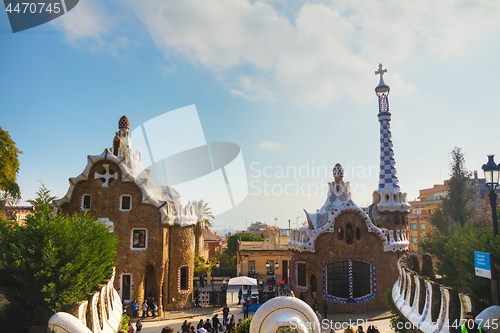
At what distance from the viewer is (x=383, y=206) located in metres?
25.0

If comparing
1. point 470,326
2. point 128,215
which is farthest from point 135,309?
point 470,326

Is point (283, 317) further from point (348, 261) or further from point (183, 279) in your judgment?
point (183, 279)

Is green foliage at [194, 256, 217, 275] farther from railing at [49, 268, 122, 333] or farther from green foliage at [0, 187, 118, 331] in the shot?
green foliage at [0, 187, 118, 331]

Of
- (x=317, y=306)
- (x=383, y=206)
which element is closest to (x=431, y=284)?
(x=317, y=306)

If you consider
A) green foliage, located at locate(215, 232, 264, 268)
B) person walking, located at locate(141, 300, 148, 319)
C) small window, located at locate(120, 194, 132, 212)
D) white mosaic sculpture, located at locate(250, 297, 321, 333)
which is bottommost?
person walking, located at locate(141, 300, 148, 319)

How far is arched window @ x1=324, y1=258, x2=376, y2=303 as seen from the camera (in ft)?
72.8

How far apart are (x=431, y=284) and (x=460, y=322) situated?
4.74 ft

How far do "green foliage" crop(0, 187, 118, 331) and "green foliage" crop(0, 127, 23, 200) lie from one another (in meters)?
12.5

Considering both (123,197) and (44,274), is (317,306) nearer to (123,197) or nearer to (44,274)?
(123,197)

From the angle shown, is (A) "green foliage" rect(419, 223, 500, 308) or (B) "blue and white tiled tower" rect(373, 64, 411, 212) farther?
(B) "blue and white tiled tower" rect(373, 64, 411, 212)

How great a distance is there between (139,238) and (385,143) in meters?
18.6

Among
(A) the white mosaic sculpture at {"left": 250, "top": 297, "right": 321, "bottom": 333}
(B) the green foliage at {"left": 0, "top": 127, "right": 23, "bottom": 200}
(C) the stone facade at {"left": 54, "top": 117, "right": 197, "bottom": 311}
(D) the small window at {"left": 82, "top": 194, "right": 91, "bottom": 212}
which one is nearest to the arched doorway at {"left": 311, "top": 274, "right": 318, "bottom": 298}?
(C) the stone facade at {"left": 54, "top": 117, "right": 197, "bottom": 311}

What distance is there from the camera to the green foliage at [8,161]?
19719 mm

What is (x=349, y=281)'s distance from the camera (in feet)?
73.0
